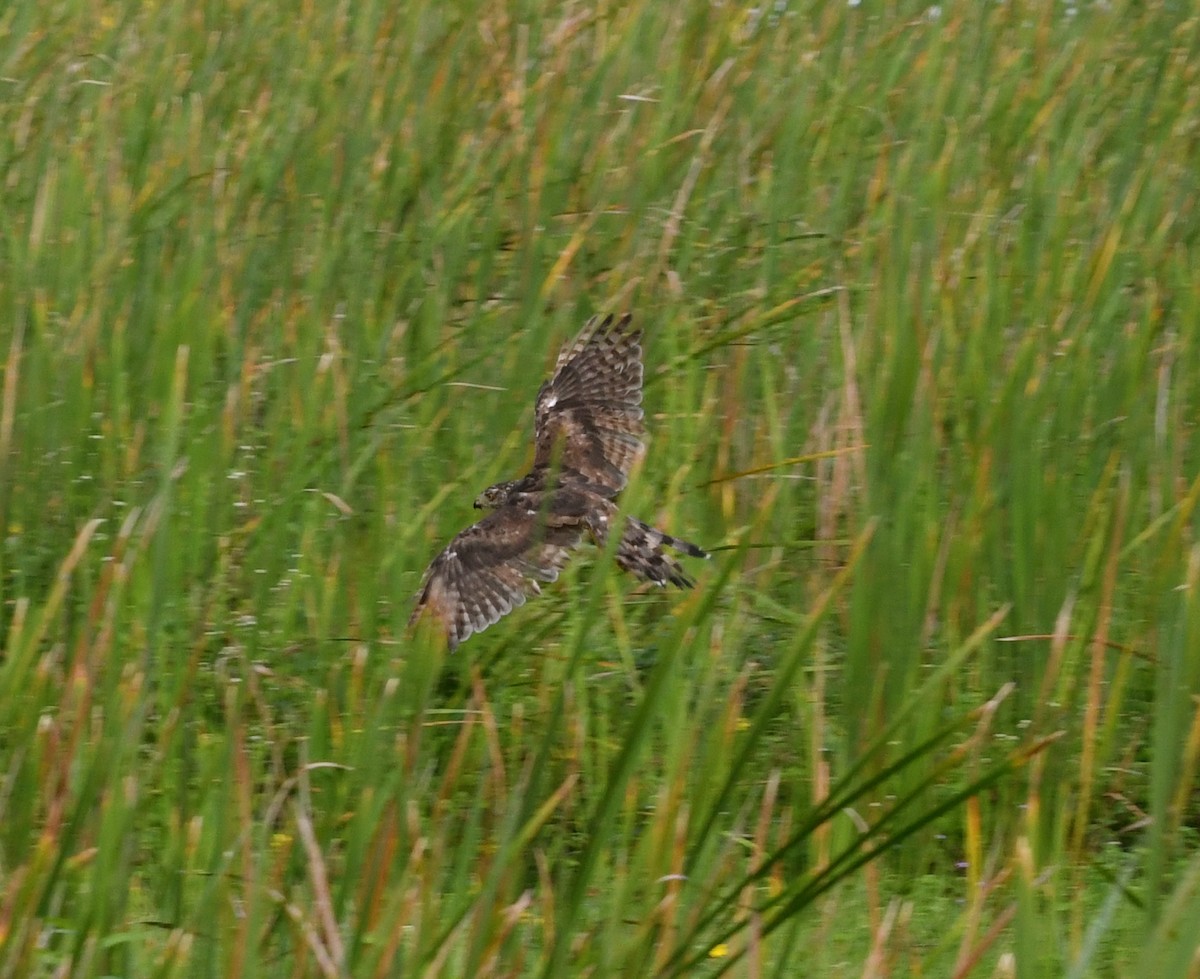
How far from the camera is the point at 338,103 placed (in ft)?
16.7

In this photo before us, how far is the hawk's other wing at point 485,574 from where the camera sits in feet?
10.2

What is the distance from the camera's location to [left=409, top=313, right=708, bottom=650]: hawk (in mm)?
3133

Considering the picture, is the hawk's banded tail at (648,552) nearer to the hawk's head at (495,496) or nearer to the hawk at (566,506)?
the hawk at (566,506)

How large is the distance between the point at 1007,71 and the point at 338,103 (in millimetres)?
1883

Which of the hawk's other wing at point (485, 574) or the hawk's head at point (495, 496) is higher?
the hawk's head at point (495, 496)

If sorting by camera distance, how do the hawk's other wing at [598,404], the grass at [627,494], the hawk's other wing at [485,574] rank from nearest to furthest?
the grass at [627,494] < the hawk's other wing at [485,574] < the hawk's other wing at [598,404]

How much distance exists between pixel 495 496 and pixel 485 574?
0.99ft

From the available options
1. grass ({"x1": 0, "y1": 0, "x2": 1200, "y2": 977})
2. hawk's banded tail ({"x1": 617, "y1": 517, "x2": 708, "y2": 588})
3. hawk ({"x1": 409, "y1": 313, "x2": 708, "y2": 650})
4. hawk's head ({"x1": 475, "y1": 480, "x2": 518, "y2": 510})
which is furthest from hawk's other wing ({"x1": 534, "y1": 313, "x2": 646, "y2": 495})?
hawk's banded tail ({"x1": 617, "y1": 517, "x2": 708, "y2": 588})

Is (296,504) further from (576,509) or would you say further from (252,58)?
(252,58)

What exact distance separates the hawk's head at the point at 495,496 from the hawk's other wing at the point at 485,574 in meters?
0.11

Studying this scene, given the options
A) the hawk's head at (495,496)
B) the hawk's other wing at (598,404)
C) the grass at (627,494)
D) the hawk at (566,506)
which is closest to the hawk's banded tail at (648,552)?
the hawk at (566,506)

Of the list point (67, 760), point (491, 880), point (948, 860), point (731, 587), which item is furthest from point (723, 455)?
point (491, 880)

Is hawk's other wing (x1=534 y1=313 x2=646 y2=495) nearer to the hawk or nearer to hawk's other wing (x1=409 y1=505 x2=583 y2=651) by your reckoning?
the hawk

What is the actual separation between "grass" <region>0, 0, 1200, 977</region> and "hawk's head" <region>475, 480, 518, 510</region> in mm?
153
